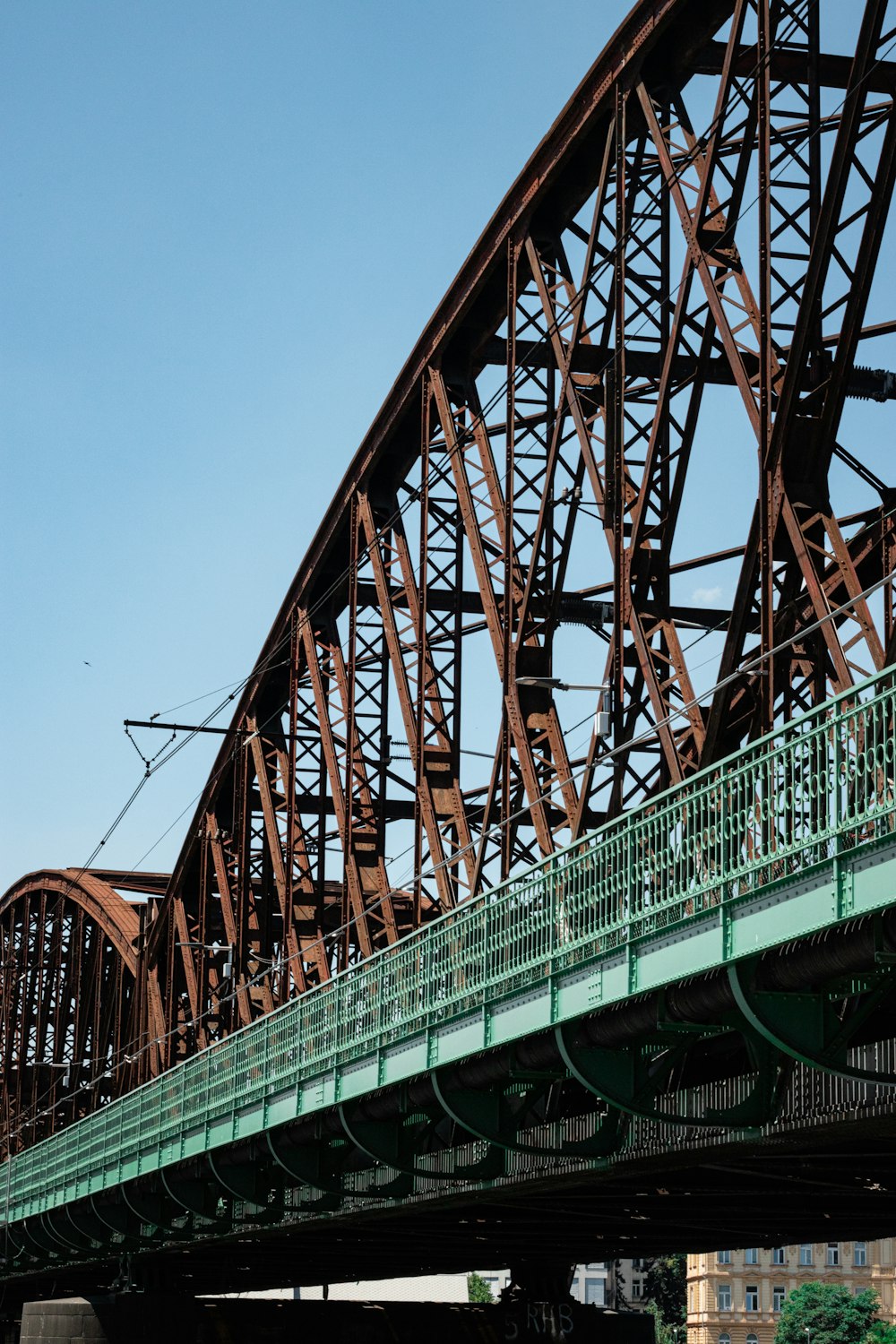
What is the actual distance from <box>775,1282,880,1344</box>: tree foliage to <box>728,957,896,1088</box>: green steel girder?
418ft

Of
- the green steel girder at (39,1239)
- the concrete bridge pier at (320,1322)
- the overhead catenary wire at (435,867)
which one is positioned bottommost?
the concrete bridge pier at (320,1322)

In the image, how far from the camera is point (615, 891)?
22.2 meters

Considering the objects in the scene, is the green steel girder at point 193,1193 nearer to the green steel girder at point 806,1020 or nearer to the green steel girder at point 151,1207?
the green steel girder at point 151,1207

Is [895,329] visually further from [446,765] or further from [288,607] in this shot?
[288,607]

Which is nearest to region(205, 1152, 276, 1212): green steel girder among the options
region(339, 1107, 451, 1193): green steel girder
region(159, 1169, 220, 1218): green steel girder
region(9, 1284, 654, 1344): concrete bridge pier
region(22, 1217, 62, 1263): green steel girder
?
region(159, 1169, 220, 1218): green steel girder

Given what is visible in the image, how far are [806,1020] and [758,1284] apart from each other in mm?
135004

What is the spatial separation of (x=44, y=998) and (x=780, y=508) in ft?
284

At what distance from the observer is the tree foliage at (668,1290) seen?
6683 inches

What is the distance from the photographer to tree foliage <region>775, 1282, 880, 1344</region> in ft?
456

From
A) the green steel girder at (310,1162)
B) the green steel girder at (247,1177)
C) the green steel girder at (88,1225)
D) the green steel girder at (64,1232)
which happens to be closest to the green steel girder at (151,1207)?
the green steel girder at (88,1225)

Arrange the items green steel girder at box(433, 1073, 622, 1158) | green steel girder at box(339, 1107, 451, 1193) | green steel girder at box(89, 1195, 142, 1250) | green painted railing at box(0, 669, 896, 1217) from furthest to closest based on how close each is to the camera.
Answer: green steel girder at box(89, 1195, 142, 1250), green steel girder at box(339, 1107, 451, 1193), green steel girder at box(433, 1073, 622, 1158), green painted railing at box(0, 669, 896, 1217)

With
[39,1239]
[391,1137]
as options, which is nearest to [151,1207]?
[39,1239]

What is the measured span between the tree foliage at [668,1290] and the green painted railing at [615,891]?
13823 cm

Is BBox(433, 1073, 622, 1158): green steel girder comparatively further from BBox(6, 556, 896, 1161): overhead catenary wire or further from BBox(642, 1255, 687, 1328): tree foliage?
BBox(642, 1255, 687, 1328): tree foliage
